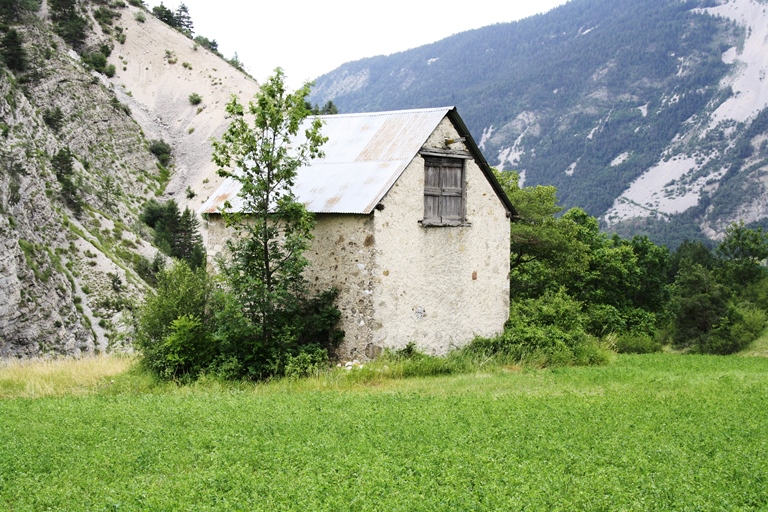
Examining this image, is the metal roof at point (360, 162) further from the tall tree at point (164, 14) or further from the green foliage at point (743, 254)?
the tall tree at point (164, 14)

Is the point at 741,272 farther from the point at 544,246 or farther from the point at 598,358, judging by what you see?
the point at 598,358

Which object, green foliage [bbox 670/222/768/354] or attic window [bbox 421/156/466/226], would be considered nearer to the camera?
attic window [bbox 421/156/466/226]

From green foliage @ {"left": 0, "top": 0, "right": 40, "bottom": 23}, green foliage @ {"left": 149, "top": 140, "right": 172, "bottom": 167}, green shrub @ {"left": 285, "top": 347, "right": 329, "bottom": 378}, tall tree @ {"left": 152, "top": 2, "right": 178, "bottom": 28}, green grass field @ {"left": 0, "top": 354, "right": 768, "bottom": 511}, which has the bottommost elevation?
green grass field @ {"left": 0, "top": 354, "right": 768, "bottom": 511}

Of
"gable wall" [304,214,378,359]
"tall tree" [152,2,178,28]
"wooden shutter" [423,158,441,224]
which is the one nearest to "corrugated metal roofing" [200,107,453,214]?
"gable wall" [304,214,378,359]

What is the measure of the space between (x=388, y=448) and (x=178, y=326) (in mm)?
9012

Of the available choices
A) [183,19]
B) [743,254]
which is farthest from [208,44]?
[743,254]

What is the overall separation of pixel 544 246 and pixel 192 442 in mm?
22380

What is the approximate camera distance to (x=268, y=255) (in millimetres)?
17953

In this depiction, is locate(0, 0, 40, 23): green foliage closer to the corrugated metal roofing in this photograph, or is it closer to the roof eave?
the corrugated metal roofing

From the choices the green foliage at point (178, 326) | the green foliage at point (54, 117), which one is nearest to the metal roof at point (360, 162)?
→ the green foliage at point (178, 326)

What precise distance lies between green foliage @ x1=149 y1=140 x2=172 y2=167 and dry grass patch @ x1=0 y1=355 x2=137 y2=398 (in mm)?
56293

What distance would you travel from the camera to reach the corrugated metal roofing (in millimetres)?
18922

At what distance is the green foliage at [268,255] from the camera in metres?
17.6

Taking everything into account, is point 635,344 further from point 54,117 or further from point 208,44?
point 208,44
